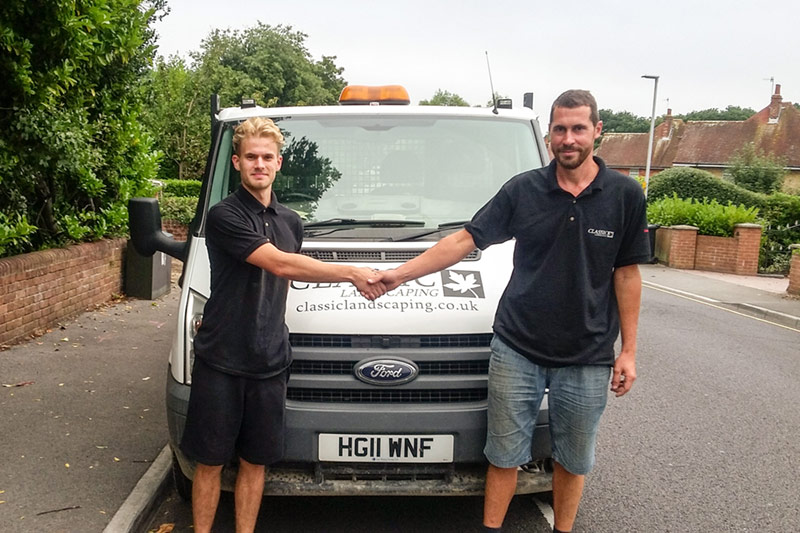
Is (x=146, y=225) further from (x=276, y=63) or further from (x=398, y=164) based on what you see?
(x=276, y=63)

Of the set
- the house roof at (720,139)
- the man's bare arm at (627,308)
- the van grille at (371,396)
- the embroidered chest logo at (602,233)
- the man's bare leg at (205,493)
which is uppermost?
the house roof at (720,139)

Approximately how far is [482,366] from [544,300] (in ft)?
1.51

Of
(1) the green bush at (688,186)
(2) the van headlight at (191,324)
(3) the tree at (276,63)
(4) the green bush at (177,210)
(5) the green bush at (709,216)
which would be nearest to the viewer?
(2) the van headlight at (191,324)

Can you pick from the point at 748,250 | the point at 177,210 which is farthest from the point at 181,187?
the point at 748,250

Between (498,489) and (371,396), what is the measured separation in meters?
0.69

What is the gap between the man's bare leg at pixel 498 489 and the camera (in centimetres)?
339

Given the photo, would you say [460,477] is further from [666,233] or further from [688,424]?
[666,233]

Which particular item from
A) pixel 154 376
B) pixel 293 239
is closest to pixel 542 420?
pixel 293 239

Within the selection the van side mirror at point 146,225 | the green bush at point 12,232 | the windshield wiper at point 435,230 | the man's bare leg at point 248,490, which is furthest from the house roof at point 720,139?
the man's bare leg at point 248,490

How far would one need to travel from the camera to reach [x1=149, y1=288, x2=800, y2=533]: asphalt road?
4148 millimetres

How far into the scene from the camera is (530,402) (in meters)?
3.31

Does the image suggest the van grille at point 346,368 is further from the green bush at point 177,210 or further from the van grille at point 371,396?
the green bush at point 177,210

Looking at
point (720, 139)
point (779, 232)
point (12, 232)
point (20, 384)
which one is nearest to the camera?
point (20, 384)

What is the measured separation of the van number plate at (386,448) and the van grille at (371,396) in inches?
6.1
